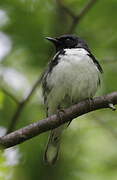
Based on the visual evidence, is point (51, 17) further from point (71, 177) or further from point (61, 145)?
point (71, 177)

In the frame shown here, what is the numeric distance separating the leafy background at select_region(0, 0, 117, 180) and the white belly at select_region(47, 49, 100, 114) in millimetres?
379

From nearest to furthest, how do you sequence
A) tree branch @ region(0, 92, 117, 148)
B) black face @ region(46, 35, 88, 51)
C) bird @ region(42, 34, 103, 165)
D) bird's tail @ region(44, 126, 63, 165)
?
tree branch @ region(0, 92, 117, 148) → bird's tail @ region(44, 126, 63, 165) → bird @ region(42, 34, 103, 165) → black face @ region(46, 35, 88, 51)

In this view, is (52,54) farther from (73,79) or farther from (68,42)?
(73,79)

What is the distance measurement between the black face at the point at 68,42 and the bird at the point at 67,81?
329mm

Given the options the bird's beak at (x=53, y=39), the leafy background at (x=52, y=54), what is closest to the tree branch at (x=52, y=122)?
the leafy background at (x=52, y=54)

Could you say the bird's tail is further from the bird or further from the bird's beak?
the bird's beak

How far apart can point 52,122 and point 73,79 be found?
3.22 ft

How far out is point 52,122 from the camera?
3531 millimetres

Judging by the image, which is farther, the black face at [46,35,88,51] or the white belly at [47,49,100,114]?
the black face at [46,35,88,51]

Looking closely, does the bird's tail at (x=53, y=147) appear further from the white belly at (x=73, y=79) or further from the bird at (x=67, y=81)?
the white belly at (x=73, y=79)

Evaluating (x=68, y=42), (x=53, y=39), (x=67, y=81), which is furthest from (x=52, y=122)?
(x=68, y=42)

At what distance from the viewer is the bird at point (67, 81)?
4.43 m

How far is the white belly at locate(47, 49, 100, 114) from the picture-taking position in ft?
14.5

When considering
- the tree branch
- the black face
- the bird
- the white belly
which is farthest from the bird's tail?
the black face
